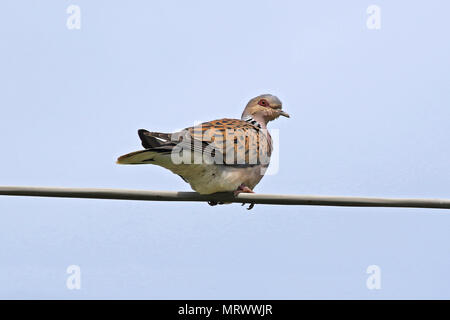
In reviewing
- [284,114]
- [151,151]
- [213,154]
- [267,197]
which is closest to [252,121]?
[284,114]

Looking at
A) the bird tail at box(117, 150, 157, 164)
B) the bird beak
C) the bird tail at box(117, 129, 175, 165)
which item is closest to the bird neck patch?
the bird beak

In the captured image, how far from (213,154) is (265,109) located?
191 centimetres

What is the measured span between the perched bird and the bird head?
2.06 feet

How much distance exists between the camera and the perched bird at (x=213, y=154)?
6.07 metres

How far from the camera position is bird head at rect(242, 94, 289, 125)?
8.31 m

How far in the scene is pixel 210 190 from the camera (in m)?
6.71

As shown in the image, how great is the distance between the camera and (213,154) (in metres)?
6.59

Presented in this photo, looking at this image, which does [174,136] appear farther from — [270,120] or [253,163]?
[270,120]

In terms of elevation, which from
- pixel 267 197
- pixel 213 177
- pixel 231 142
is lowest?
pixel 267 197

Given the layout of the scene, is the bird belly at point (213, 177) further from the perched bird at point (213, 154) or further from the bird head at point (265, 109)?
the bird head at point (265, 109)

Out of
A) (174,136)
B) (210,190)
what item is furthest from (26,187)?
(210,190)

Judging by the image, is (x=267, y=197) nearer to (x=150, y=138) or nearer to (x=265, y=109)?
(x=150, y=138)

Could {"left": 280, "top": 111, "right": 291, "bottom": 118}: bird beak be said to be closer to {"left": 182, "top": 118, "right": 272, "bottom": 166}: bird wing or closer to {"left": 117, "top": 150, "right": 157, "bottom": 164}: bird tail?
{"left": 182, "top": 118, "right": 272, "bottom": 166}: bird wing

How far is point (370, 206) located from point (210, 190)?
6.86 ft
